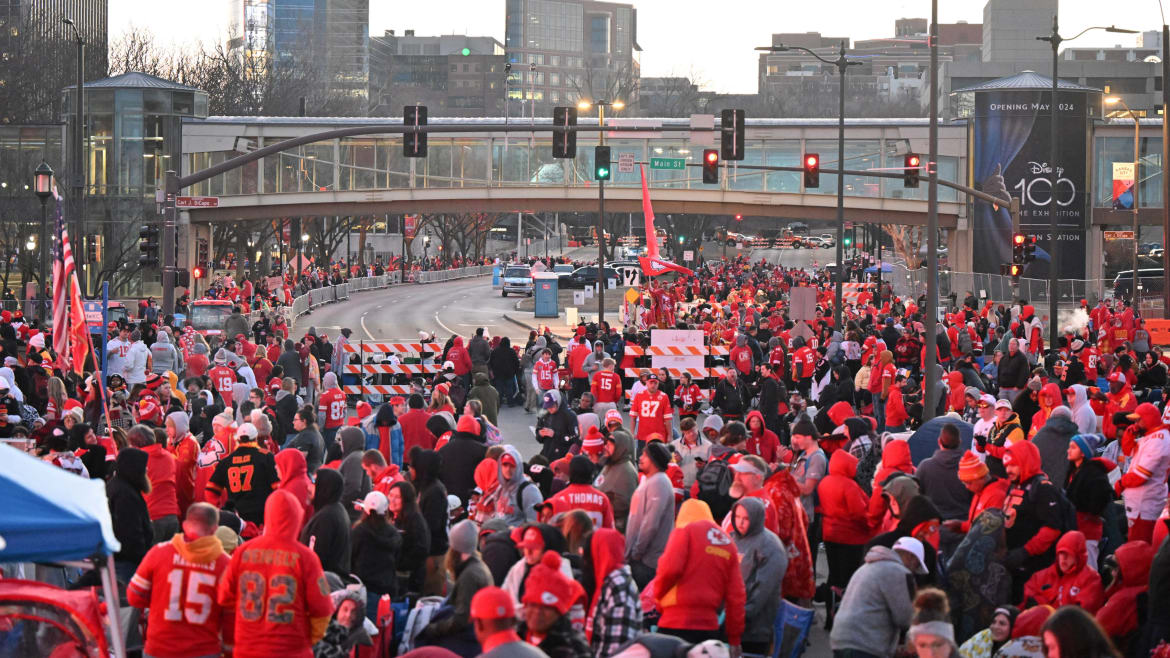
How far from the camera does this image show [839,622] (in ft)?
29.5

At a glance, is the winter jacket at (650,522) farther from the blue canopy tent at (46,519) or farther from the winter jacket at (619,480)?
the blue canopy tent at (46,519)

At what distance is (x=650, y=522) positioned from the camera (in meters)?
10.7

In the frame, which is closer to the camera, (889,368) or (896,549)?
(896,549)

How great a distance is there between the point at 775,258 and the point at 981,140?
215ft

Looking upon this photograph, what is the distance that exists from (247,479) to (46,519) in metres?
6.04

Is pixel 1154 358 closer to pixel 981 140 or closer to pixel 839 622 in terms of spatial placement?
pixel 839 622

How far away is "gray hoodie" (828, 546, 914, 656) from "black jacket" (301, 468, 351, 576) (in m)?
3.14

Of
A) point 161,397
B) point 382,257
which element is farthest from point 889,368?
point 382,257

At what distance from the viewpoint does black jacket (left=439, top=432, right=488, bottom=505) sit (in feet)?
44.5

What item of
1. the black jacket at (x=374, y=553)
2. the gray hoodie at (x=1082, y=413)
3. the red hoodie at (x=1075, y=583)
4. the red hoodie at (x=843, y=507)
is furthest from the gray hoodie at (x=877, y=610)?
the gray hoodie at (x=1082, y=413)

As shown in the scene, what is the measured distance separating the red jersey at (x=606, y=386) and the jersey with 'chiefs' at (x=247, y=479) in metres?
8.75

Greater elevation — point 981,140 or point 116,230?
point 981,140

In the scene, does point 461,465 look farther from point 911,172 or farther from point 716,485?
point 911,172

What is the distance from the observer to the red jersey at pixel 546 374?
26016 mm
